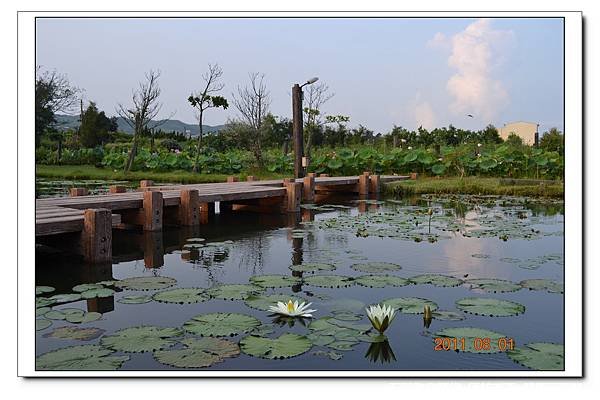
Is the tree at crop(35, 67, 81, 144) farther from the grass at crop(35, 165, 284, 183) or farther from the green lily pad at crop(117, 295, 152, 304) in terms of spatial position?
the grass at crop(35, 165, 284, 183)

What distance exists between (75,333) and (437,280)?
92.8 inches

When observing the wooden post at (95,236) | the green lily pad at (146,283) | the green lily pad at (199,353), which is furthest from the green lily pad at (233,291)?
the wooden post at (95,236)

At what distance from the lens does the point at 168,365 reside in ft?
7.98

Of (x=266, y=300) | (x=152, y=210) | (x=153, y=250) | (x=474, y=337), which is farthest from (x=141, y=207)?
(x=474, y=337)

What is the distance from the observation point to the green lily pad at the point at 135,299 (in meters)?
3.40

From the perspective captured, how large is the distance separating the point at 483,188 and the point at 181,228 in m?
6.55

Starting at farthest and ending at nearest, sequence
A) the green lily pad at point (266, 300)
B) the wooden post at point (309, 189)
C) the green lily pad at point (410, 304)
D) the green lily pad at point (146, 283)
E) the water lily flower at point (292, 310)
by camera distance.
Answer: the wooden post at point (309, 189) < the green lily pad at point (146, 283) < the green lily pad at point (266, 300) < the green lily pad at point (410, 304) < the water lily flower at point (292, 310)

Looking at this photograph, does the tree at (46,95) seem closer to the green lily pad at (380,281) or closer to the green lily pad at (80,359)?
the green lily pad at (80,359)

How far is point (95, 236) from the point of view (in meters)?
4.40

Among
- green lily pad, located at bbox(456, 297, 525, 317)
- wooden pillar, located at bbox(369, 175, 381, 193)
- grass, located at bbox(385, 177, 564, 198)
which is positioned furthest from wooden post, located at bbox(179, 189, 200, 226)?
wooden pillar, located at bbox(369, 175, 381, 193)

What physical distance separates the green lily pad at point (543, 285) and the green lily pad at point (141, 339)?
2.38m

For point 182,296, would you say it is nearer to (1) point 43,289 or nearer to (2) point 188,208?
(1) point 43,289

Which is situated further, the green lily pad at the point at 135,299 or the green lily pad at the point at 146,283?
the green lily pad at the point at 146,283
